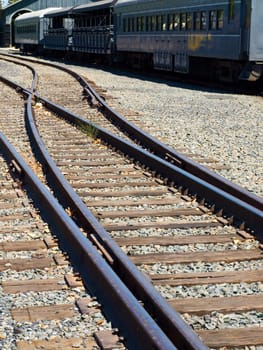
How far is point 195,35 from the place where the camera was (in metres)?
21.1

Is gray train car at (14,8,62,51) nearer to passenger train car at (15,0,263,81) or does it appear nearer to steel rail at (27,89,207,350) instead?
passenger train car at (15,0,263,81)

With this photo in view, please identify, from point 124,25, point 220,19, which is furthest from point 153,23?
point 220,19

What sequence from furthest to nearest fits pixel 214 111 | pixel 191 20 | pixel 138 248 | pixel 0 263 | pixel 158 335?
pixel 191 20
pixel 214 111
pixel 138 248
pixel 0 263
pixel 158 335

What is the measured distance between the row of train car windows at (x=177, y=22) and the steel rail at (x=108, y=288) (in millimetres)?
13963

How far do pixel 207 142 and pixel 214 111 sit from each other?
4.23 meters

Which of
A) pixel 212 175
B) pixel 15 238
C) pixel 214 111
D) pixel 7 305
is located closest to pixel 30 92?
pixel 214 111

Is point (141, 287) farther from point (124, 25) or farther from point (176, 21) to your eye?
point (124, 25)

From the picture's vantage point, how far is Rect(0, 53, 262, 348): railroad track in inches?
169

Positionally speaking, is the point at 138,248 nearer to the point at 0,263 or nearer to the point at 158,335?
the point at 0,263

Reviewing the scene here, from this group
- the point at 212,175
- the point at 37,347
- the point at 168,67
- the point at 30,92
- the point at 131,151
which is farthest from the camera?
the point at 168,67

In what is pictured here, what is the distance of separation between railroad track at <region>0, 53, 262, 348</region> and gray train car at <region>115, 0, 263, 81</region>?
9.12m

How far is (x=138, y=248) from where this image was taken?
5621 millimetres

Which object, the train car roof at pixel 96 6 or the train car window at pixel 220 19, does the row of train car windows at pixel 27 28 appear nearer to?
the train car roof at pixel 96 6

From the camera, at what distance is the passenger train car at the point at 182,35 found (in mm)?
17891
